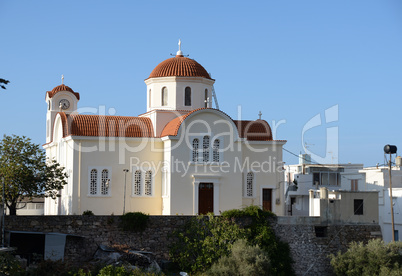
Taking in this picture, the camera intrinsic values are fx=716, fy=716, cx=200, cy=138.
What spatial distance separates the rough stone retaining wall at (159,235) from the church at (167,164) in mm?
5964

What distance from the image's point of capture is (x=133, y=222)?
3309 centimetres

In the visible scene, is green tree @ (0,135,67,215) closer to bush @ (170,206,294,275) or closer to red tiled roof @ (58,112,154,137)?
red tiled roof @ (58,112,154,137)

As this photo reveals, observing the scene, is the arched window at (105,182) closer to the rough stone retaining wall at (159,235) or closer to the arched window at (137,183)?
the arched window at (137,183)

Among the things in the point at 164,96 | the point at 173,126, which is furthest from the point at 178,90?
the point at 173,126

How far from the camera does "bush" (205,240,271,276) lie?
3141 cm

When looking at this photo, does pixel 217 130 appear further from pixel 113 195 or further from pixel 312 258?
pixel 312 258

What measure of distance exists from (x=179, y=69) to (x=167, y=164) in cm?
662

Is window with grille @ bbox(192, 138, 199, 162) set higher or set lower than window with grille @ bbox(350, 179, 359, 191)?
higher

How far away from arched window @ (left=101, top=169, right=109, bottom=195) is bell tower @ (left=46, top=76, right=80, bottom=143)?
9329mm

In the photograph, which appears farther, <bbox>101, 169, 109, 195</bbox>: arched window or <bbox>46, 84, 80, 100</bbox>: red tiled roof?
→ <bbox>46, 84, 80, 100</bbox>: red tiled roof

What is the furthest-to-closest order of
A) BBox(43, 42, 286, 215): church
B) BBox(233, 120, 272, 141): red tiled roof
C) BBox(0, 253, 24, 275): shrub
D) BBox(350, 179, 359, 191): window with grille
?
BBox(350, 179, 359, 191): window with grille
BBox(233, 120, 272, 141): red tiled roof
BBox(43, 42, 286, 215): church
BBox(0, 253, 24, 275): shrub

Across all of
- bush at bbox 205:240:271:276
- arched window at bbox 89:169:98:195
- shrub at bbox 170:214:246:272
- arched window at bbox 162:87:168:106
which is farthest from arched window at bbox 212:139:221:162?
bush at bbox 205:240:271:276

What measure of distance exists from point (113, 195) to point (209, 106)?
8127 millimetres

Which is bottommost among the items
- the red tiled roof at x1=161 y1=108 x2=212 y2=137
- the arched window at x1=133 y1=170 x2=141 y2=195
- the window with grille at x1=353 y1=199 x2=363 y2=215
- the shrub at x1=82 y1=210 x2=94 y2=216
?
the shrub at x1=82 y1=210 x2=94 y2=216
